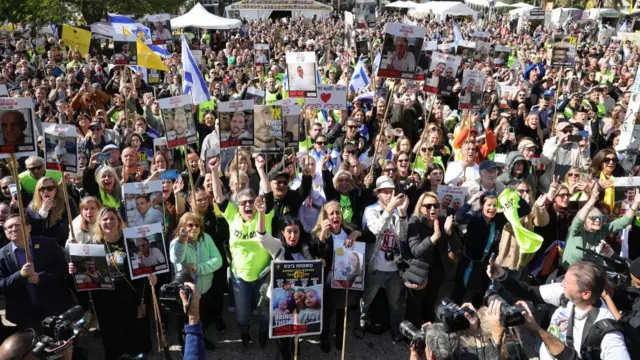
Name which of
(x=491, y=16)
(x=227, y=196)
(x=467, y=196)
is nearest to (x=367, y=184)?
(x=467, y=196)

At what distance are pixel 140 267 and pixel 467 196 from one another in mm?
3551

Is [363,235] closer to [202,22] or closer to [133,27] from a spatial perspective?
[133,27]

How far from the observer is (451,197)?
5.42m

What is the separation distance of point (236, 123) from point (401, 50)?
244cm

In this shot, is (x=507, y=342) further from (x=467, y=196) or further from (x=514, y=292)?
(x=467, y=196)

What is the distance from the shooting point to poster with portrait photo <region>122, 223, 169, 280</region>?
4070 mm

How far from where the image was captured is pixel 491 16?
41.7 meters

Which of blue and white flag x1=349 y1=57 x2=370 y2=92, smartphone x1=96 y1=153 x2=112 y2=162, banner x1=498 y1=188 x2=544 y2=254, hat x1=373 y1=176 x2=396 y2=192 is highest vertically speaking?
blue and white flag x1=349 y1=57 x2=370 y2=92

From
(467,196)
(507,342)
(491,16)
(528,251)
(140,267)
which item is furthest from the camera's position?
(491,16)

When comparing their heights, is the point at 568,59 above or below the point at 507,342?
above

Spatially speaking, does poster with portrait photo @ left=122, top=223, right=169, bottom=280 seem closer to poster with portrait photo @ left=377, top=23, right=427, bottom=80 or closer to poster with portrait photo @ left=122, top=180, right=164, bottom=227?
→ poster with portrait photo @ left=122, top=180, right=164, bottom=227

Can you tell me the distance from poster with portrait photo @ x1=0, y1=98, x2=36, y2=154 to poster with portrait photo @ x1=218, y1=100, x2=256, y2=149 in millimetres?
1784

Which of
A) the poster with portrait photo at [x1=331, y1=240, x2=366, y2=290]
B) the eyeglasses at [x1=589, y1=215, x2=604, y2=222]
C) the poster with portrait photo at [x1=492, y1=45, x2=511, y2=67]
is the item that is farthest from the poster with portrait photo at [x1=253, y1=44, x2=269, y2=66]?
the eyeglasses at [x1=589, y1=215, x2=604, y2=222]

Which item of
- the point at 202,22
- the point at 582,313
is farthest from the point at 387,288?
the point at 202,22
